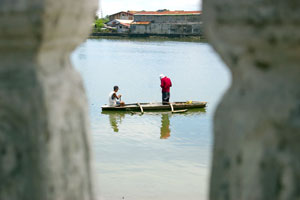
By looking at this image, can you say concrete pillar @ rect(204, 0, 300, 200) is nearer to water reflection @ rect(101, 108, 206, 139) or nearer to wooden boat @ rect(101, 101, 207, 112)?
water reflection @ rect(101, 108, 206, 139)

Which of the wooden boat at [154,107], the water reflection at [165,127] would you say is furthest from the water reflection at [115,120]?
the water reflection at [165,127]

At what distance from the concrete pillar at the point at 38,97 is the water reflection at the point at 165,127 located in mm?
10160

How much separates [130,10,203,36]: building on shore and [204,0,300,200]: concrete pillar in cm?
5197

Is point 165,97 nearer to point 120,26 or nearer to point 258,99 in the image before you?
point 258,99

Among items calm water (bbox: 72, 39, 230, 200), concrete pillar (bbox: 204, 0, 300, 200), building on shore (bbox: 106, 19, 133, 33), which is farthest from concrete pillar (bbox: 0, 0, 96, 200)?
building on shore (bbox: 106, 19, 133, 33)

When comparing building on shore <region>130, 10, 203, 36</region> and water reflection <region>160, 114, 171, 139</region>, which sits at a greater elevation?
building on shore <region>130, 10, 203, 36</region>

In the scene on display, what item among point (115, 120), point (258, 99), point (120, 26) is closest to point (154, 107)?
point (115, 120)

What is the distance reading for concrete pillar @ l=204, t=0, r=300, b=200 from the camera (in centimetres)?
123

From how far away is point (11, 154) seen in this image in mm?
1624

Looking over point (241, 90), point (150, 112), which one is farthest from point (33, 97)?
point (150, 112)

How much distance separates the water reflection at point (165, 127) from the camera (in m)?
12.1

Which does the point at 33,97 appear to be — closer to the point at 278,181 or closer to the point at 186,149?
the point at 278,181

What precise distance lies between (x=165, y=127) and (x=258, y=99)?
11.6m

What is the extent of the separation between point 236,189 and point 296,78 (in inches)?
14.8
